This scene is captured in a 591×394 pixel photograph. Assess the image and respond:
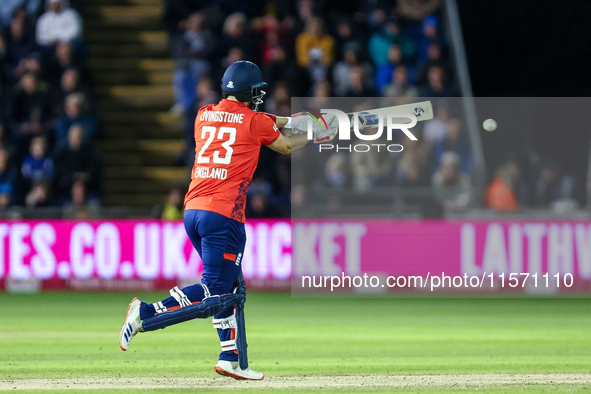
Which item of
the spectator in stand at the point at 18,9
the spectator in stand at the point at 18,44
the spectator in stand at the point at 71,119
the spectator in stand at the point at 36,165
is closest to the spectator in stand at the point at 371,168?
the spectator in stand at the point at 71,119

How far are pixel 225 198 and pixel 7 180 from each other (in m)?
10.4

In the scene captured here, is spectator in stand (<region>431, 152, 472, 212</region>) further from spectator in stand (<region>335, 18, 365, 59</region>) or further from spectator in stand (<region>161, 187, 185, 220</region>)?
spectator in stand (<region>161, 187, 185, 220</region>)

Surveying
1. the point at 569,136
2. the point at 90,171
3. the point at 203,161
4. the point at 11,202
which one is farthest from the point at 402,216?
the point at 203,161

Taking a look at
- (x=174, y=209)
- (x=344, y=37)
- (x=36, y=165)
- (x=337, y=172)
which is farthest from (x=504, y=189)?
(x=36, y=165)

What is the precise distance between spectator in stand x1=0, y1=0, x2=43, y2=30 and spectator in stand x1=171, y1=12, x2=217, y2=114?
116 inches

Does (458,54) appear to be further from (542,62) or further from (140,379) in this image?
(140,379)

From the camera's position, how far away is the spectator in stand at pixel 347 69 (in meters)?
18.0

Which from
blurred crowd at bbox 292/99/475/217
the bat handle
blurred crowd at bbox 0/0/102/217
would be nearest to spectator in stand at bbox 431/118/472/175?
blurred crowd at bbox 292/99/475/217

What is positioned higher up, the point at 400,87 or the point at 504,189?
the point at 400,87

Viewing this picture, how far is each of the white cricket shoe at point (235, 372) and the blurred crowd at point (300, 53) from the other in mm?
8309

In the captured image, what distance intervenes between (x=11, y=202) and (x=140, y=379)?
32.7 ft

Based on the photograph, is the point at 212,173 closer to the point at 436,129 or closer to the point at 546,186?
the point at 436,129

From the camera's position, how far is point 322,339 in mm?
11406

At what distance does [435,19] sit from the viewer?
19641 millimetres
